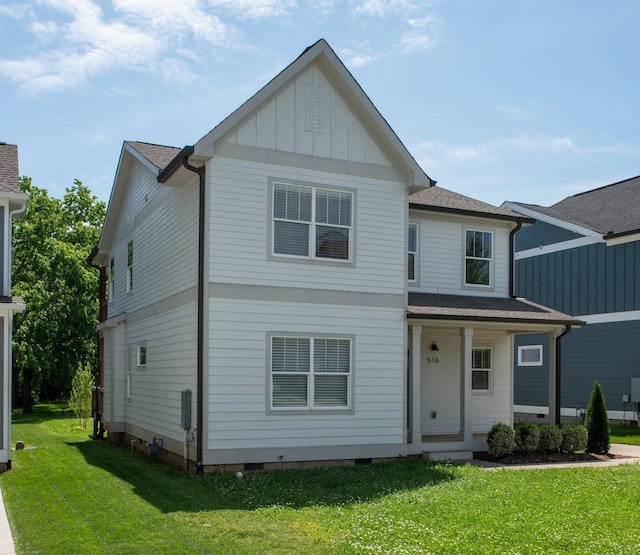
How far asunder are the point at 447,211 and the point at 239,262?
6.11 m

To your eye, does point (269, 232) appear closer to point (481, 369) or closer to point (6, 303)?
point (6, 303)

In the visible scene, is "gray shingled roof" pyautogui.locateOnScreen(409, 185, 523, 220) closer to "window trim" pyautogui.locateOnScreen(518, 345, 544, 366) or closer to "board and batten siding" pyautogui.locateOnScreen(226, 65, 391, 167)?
"board and batten siding" pyautogui.locateOnScreen(226, 65, 391, 167)

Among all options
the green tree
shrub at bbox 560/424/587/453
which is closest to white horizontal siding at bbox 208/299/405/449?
shrub at bbox 560/424/587/453

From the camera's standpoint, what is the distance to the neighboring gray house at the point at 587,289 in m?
24.4

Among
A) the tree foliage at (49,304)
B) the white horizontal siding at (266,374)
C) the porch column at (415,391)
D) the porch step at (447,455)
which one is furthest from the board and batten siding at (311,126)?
the tree foliage at (49,304)

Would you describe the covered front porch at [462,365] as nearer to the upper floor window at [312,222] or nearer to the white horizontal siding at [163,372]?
the upper floor window at [312,222]

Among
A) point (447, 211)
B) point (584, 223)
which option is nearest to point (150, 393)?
point (447, 211)

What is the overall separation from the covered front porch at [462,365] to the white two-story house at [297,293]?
0.25 feet

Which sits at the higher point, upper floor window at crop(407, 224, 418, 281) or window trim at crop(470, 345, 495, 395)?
upper floor window at crop(407, 224, 418, 281)

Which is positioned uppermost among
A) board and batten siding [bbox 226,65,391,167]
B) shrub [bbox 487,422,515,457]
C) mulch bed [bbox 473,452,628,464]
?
board and batten siding [bbox 226,65,391,167]

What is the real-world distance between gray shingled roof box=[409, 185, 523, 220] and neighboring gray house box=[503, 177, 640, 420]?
733 cm

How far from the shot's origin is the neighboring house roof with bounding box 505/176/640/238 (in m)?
25.0

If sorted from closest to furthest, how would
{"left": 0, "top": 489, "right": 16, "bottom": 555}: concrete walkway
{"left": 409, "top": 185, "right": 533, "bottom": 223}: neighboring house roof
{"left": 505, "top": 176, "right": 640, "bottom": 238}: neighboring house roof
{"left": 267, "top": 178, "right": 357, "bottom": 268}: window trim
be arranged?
{"left": 0, "top": 489, "right": 16, "bottom": 555}: concrete walkway
{"left": 267, "top": 178, "right": 357, "bottom": 268}: window trim
{"left": 409, "top": 185, "right": 533, "bottom": 223}: neighboring house roof
{"left": 505, "top": 176, "right": 640, "bottom": 238}: neighboring house roof

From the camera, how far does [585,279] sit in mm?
26188
